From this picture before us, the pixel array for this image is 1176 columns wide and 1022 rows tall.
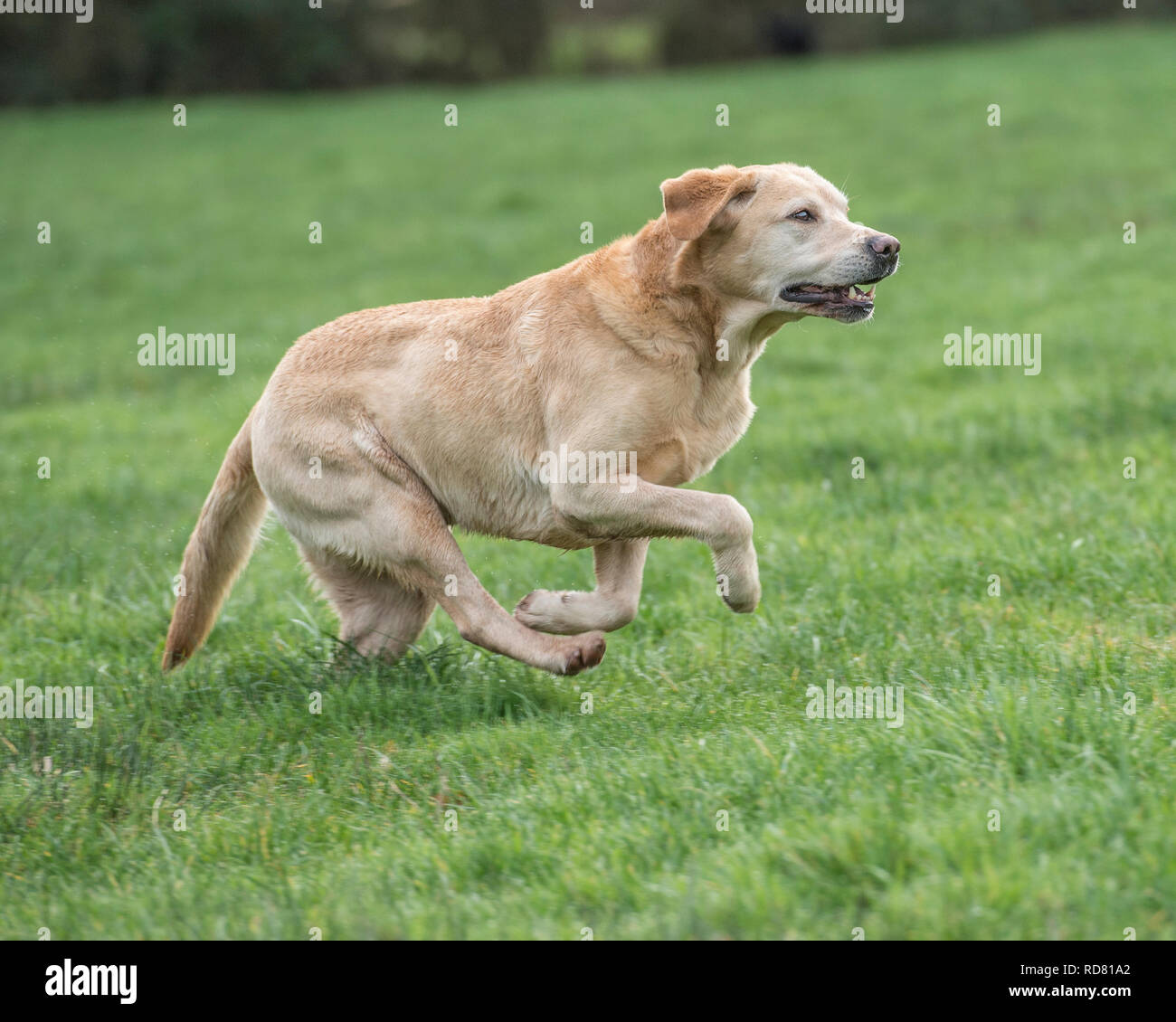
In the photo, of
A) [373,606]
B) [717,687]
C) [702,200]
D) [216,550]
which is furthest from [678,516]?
[216,550]

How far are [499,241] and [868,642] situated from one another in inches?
487

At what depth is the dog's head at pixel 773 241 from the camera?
4.86 m

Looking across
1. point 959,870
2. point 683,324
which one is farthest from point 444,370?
point 959,870

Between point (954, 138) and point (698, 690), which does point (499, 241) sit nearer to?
point (954, 138)

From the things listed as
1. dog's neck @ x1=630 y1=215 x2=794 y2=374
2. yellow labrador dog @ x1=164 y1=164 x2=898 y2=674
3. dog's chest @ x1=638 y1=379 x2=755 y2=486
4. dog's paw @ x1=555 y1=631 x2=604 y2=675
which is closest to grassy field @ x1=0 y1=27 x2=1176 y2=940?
dog's paw @ x1=555 y1=631 x2=604 y2=675

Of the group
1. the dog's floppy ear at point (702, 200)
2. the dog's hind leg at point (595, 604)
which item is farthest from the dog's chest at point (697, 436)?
the dog's floppy ear at point (702, 200)

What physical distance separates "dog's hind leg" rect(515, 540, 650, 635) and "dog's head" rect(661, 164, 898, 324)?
3.48 ft

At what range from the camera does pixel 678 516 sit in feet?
15.8

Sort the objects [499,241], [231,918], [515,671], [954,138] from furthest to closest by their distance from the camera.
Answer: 1. [954,138]
2. [499,241]
3. [515,671]
4. [231,918]

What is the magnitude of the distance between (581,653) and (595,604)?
276mm

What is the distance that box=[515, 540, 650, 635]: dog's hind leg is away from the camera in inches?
198

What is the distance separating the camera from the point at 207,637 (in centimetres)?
601

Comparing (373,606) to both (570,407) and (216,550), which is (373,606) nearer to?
(216,550)

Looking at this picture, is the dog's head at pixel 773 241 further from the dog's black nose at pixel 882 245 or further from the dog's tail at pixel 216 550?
the dog's tail at pixel 216 550
